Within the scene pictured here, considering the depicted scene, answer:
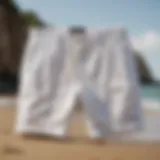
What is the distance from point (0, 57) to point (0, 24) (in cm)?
11

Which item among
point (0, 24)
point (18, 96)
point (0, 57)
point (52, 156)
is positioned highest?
point (0, 24)

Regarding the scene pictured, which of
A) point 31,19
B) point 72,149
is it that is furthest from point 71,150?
point 31,19

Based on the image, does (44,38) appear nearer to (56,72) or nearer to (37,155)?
(56,72)

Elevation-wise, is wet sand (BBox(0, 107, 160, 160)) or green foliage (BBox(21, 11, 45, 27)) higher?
green foliage (BBox(21, 11, 45, 27))

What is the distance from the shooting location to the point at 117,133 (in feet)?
3.76

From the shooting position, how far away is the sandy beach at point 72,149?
1075 millimetres

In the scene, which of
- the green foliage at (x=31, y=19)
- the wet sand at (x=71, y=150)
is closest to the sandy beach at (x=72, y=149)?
the wet sand at (x=71, y=150)

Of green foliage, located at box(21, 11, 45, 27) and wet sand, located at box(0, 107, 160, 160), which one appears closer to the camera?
wet sand, located at box(0, 107, 160, 160)

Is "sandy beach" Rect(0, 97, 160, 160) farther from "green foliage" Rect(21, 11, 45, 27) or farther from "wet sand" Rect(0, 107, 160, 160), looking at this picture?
"green foliage" Rect(21, 11, 45, 27)

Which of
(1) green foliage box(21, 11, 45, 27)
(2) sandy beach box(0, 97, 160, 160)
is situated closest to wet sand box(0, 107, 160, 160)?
(2) sandy beach box(0, 97, 160, 160)

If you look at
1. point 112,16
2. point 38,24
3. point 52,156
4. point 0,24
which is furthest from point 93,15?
point 52,156

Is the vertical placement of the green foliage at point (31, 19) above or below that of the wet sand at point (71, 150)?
above

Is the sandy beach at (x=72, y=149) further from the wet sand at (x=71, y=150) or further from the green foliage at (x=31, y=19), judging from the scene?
the green foliage at (x=31, y=19)

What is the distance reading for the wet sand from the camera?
1075 mm
